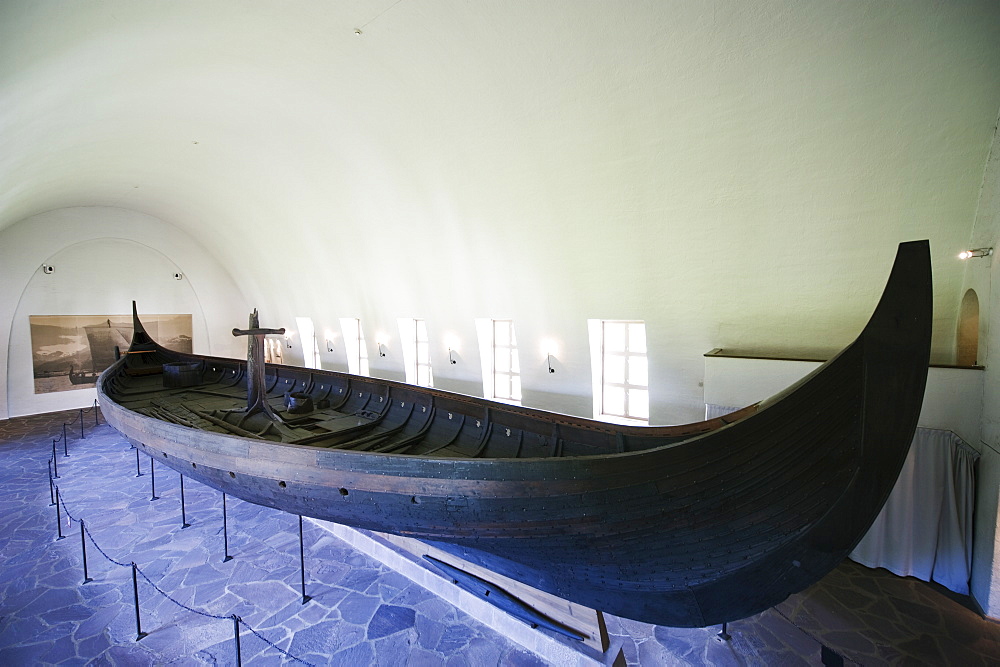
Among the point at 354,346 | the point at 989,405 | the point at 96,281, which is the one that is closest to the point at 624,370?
the point at 989,405

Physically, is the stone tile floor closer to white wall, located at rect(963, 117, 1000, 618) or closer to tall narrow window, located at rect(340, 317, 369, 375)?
white wall, located at rect(963, 117, 1000, 618)

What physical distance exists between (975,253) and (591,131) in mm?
3957

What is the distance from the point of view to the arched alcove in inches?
165

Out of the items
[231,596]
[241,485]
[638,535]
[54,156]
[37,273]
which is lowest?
[231,596]

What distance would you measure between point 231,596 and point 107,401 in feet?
12.6

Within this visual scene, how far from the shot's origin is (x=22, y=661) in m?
3.14

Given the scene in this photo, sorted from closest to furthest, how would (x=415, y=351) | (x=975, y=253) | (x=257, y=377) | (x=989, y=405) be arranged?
(x=989, y=405) → (x=975, y=253) → (x=257, y=377) → (x=415, y=351)

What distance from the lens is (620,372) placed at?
24.5ft

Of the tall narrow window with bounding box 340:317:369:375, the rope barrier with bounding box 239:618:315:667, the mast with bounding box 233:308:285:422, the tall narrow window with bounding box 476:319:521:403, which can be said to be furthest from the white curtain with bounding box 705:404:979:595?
the tall narrow window with bounding box 340:317:369:375

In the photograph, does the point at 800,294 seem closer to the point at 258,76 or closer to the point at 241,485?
the point at 241,485

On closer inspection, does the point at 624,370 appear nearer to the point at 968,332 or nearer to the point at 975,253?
the point at 968,332

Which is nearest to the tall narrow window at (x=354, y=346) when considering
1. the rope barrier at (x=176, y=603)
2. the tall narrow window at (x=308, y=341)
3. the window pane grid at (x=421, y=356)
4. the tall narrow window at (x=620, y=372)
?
the tall narrow window at (x=308, y=341)

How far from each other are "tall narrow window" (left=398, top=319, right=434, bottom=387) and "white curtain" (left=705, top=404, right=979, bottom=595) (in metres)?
8.21

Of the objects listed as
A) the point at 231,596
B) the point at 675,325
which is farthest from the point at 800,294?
the point at 231,596
